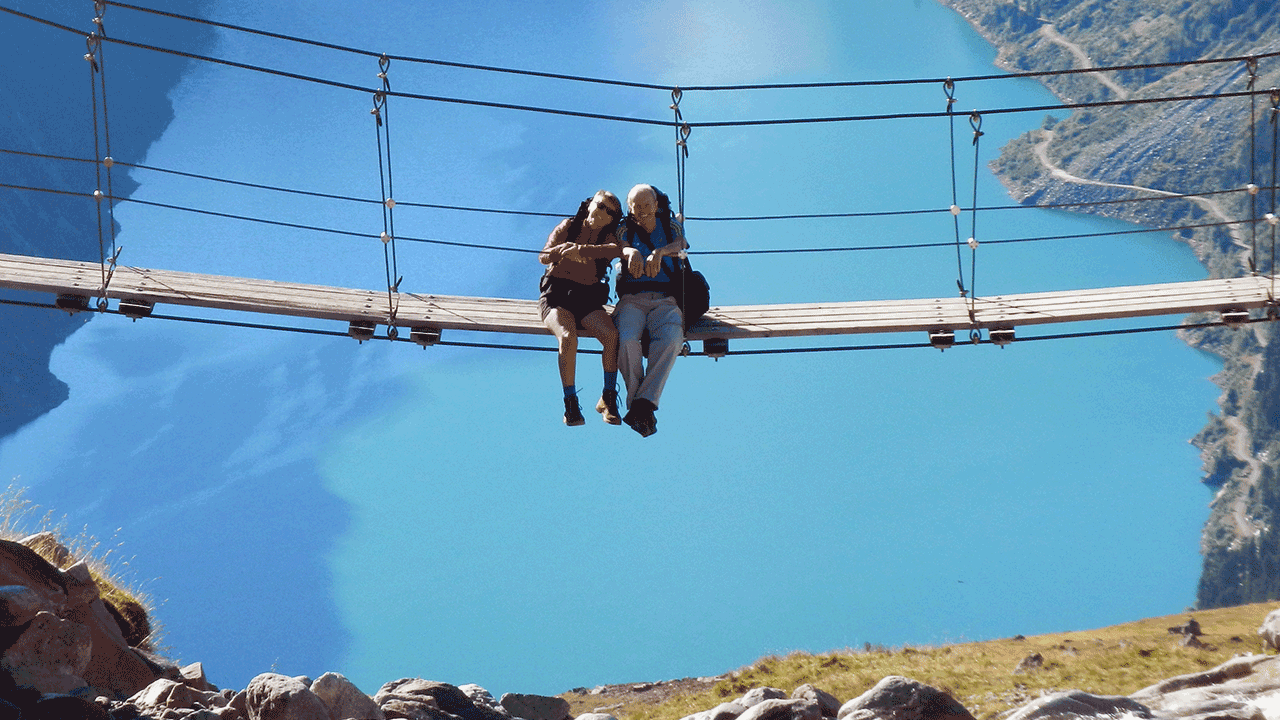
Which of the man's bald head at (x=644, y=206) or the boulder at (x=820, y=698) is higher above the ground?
the man's bald head at (x=644, y=206)

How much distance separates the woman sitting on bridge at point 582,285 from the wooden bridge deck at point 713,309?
0.30ft

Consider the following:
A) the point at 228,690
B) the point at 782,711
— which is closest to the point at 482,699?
the point at 228,690

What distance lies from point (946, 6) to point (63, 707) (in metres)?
30.6

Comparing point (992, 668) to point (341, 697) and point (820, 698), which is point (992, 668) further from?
point (341, 697)

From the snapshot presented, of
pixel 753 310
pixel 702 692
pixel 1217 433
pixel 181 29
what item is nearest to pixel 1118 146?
pixel 1217 433

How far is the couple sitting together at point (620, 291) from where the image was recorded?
4051 mm

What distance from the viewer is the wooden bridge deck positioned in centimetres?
412

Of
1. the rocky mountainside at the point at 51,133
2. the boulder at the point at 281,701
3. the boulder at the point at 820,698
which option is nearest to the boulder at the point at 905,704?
the boulder at the point at 820,698

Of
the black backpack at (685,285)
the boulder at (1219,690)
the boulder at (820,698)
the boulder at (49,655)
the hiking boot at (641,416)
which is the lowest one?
the boulder at (820,698)

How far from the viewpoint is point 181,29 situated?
26656 mm

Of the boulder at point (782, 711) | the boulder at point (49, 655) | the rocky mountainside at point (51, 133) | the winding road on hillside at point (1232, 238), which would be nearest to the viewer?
the boulder at point (49, 655)

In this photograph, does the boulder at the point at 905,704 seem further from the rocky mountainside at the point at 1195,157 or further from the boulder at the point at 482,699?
the rocky mountainside at the point at 1195,157

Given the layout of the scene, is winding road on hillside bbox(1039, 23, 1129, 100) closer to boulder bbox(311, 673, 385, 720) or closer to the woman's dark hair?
the woman's dark hair

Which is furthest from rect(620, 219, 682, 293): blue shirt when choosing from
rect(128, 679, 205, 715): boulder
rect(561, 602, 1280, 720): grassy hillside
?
rect(561, 602, 1280, 720): grassy hillside
